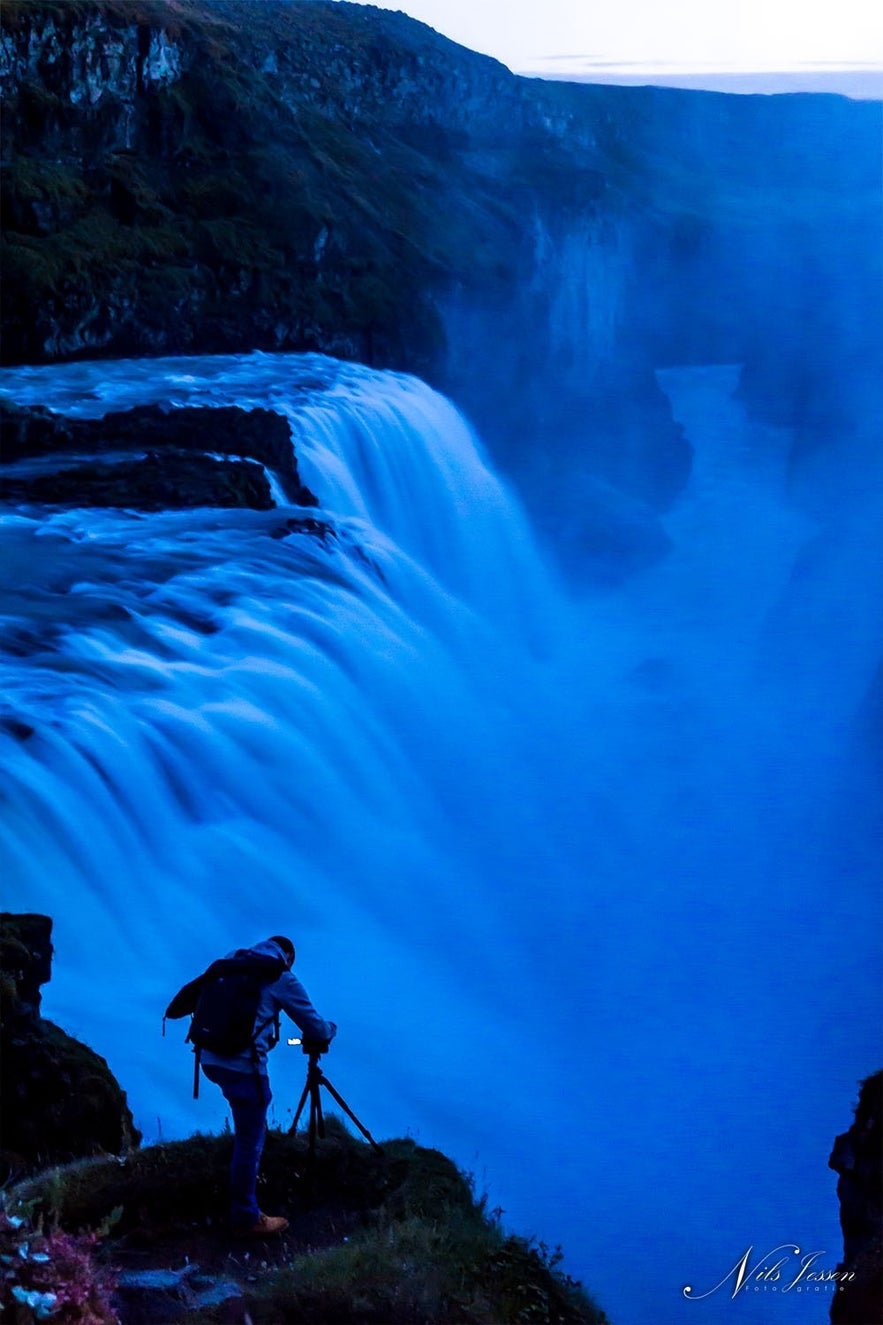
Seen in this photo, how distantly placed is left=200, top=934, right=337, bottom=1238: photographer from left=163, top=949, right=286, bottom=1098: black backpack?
12mm

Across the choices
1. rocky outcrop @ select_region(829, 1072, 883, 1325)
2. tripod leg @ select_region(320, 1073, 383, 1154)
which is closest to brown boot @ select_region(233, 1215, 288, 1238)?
tripod leg @ select_region(320, 1073, 383, 1154)

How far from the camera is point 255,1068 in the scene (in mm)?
4926

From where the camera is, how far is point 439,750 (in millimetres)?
12820

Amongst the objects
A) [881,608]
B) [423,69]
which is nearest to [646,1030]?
[881,608]

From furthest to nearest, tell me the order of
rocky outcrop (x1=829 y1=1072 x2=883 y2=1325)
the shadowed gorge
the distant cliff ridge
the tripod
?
the distant cliff ridge, the shadowed gorge, rocky outcrop (x1=829 y1=1072 x2=883 y2=1325), the tripod

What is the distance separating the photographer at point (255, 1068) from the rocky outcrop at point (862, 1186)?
240 centimetres

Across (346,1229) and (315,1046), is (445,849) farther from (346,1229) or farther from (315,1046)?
(315,1046)

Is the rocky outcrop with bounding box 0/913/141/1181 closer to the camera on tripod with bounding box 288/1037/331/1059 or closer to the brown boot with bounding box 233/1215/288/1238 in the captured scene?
the brown boot with bounding box 233/1215/288/1238

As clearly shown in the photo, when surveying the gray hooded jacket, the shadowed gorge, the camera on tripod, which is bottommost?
the camera on tripod

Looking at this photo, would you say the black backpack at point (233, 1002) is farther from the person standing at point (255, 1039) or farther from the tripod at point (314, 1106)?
the tripod at point (314, 1106)

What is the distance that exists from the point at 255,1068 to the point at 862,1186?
10.3 feet

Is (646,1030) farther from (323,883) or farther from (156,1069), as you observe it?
(156,1069)

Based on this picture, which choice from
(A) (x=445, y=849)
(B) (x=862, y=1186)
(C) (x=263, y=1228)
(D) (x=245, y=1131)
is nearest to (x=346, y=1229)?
(C) (x=263, y=1228)

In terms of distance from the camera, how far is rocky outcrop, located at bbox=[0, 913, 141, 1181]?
609 centimetres
